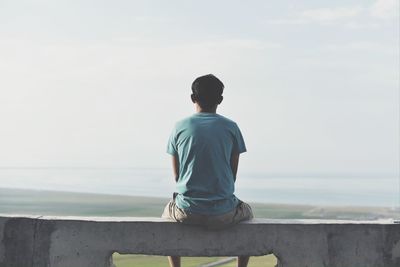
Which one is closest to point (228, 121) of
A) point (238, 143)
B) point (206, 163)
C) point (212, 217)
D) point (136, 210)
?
point (238, 143)

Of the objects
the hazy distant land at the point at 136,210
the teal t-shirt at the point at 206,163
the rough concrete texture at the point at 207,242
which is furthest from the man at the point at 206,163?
the hazy distant land at the point at 136,210

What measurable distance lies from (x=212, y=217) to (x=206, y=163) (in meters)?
0.46

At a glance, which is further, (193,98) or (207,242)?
(193,98)

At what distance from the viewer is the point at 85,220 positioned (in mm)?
5574

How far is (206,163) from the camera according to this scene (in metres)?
5.34

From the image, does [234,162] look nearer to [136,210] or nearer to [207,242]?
[207,242]

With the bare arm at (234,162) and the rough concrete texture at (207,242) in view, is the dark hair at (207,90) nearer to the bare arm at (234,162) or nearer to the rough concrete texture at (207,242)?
the bare arm at (234,162)

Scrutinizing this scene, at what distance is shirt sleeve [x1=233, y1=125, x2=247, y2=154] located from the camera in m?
→ 5.51

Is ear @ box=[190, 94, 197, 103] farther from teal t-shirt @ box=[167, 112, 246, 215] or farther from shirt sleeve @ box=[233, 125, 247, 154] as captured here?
shirt sleeve @ box=[233, 125, 247, 154]

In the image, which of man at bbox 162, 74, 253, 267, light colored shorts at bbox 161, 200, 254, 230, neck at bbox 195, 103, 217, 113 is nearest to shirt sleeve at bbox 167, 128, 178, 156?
man at bbox 162, 74, 253, 267

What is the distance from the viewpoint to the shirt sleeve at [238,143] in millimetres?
5510

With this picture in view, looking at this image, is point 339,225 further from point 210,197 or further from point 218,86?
point 218,86

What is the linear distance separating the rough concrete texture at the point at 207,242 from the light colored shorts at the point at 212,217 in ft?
0.26

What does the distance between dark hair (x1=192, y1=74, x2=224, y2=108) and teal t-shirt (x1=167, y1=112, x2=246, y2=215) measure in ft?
0.38
